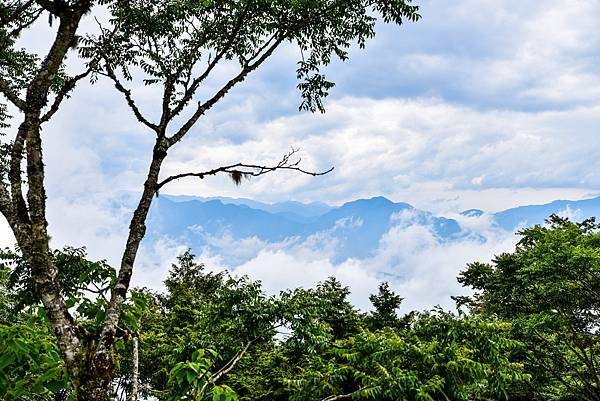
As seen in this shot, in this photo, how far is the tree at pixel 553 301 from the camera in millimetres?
14109

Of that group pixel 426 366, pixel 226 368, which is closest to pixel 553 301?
pixel 426 366

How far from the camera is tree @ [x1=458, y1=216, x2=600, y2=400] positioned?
14109 millimetres

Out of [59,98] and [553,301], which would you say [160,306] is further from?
[553,301]

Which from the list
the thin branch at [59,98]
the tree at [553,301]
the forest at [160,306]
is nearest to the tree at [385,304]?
the tree at [553,301]

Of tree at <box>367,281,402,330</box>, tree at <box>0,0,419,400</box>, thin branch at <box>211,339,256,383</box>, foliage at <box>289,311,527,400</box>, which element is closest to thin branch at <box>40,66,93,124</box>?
tree at <box>0,0,419,400</box>

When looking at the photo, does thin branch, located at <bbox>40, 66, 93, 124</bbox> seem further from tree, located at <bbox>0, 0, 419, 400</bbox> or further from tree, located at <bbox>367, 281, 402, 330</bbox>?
tree, located at <bbox>367, 281, 402, 330</bbox>

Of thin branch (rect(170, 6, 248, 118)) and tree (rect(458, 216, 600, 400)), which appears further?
tree (rect(458, 216, 600, 400))

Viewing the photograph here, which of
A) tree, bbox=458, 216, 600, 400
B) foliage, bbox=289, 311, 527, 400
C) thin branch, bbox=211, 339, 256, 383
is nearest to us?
thin branch, bbox=211, 339, 256, 383

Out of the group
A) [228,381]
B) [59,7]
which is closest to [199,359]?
[59,7]

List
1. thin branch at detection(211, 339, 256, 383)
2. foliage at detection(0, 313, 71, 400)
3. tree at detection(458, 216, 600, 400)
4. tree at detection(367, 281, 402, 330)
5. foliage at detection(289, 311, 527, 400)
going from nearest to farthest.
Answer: foliage at detection(0, 313, 71, 400)
thin branch at detection(211, 339, 256, 383)
foliage at detection(289, 311, 527, 400)
tree at detection(458, 216, 600, 400)
tree at detection(367, 281, 402, 330)

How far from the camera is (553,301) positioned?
1567 cm

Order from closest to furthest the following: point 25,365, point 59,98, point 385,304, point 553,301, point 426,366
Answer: point 25,365, point 59,98, point 426,366, point 553,301, point 385,304

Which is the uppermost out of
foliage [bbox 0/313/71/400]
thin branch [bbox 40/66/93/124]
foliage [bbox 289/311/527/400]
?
thin branch [bbox 40/66/93/124]

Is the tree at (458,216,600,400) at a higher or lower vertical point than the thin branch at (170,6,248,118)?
lower
